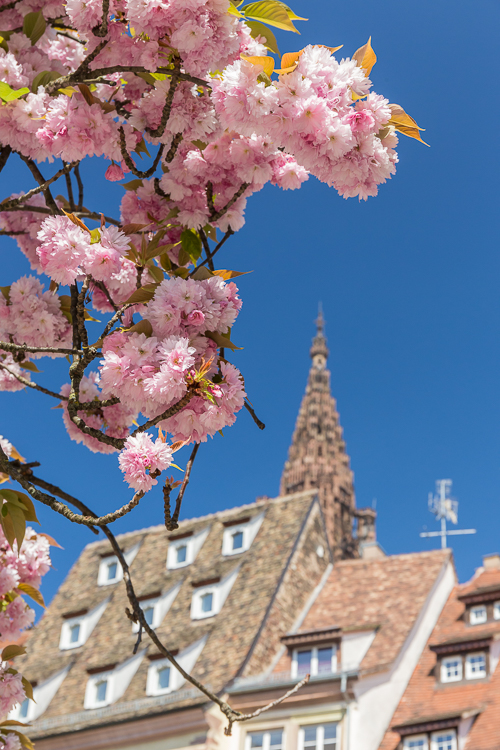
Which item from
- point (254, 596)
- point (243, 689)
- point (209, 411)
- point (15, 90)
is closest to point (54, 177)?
point (15, 90)

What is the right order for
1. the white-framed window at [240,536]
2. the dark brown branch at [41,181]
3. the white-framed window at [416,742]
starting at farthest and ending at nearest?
the white-framed window at [240,536]
the white-framed window at [416,742]
the dark brown branch at [41,181]

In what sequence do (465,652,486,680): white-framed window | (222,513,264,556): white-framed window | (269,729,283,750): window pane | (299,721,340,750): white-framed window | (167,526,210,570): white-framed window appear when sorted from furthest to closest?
1. (167,526,210,570): white-framed window
2. (222,513,264,556): white-framed window
3. (465,652,486,680): white-framed window
4. (269,729,283,750): window pane
5. (299,721,340,750): white-framed window

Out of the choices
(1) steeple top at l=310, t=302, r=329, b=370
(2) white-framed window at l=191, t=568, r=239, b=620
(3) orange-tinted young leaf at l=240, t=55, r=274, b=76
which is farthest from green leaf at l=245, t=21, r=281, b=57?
(1) steeple top at l=310, t=302, r=329, b=370

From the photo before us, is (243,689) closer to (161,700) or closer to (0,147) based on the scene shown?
(161,700)

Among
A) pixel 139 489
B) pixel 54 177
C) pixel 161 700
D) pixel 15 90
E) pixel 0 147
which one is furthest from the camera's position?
pixel 161 700

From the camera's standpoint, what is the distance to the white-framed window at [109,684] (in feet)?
77.1

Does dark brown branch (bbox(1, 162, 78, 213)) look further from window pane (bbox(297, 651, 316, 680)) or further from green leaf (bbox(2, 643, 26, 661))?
window pane (bbox(297, 651, 316, 680))

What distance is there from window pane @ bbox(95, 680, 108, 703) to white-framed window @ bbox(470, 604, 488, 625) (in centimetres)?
974

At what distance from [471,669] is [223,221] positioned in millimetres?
19477

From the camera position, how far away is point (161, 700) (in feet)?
71.4

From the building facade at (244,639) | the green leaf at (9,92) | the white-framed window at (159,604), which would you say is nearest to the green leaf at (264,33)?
the green leaf at (9,92)

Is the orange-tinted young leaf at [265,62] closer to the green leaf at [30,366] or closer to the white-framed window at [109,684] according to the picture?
the green leaf at [30,366]

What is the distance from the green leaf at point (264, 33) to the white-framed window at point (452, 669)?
20089 millimetres

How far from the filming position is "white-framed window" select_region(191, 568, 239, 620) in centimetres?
2480
